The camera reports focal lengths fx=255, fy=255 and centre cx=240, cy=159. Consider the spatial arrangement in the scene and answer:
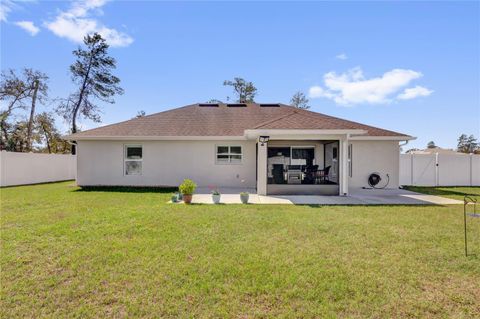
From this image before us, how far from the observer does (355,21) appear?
35.3 feet

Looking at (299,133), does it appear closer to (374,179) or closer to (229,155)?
(229,155)

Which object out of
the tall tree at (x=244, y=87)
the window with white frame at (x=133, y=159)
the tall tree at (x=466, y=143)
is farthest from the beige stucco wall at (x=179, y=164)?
the tall tree at (x=466, y=143)

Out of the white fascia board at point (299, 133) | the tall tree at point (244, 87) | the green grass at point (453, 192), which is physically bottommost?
the green grass at point (453, 192)

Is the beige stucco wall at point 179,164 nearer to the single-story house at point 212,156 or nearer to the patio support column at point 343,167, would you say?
the single-story house at point 212,156

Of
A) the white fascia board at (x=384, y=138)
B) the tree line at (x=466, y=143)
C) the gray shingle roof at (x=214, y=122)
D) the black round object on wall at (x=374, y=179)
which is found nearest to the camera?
the gray shingle roof at (x=214, y=122)

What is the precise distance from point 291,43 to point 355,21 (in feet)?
12.2

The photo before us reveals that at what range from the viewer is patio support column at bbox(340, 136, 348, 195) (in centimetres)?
1125

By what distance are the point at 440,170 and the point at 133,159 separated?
1872 centimetres

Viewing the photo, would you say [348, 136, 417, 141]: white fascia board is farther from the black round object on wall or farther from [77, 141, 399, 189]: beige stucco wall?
the black round object on wall

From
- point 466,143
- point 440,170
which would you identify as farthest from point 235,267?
point 466,143

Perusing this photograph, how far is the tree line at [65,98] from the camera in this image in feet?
84.2

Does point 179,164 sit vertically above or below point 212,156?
below

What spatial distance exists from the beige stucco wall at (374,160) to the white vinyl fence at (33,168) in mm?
20086

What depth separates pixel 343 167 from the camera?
11.4 meters
